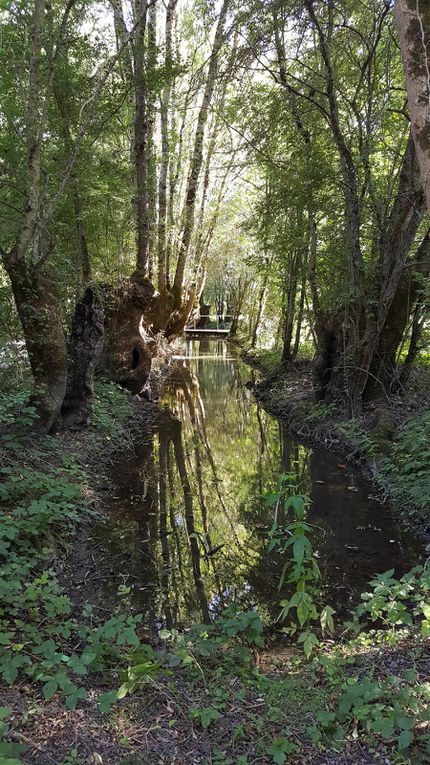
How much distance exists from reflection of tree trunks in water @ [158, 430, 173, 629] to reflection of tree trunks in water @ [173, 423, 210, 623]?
0.89 ft

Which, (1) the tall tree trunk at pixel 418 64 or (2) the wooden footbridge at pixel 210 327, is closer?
(1) the tall tree trunk at pixel 418 64

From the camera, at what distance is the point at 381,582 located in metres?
3.56

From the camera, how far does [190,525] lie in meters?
5.94

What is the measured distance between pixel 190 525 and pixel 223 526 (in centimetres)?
43

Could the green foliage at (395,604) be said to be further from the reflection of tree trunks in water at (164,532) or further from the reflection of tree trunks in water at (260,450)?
the reflection of tree trunks in water at (260,450)

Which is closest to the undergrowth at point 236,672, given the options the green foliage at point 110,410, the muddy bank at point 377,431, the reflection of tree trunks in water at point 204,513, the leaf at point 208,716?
the leaf at point 208,716

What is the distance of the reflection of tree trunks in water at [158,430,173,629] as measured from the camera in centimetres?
416

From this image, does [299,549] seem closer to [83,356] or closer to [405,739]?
[405,739]

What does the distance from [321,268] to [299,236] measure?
0.98 meters

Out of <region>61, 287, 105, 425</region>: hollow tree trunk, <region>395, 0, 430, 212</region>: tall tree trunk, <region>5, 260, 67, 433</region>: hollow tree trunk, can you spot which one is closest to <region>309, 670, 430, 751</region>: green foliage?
<region>395, 0, 430, 212</region>: tall tree trunk

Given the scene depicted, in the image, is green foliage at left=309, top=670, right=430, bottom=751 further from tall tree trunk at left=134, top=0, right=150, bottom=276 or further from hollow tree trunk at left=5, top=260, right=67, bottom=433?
tall tree trunk at left=134, top=0, right=150, bottom=276

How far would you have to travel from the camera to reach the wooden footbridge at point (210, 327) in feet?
135

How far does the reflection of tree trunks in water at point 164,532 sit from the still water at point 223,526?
0.01 meters

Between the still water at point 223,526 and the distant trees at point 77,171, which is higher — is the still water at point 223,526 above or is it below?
below
